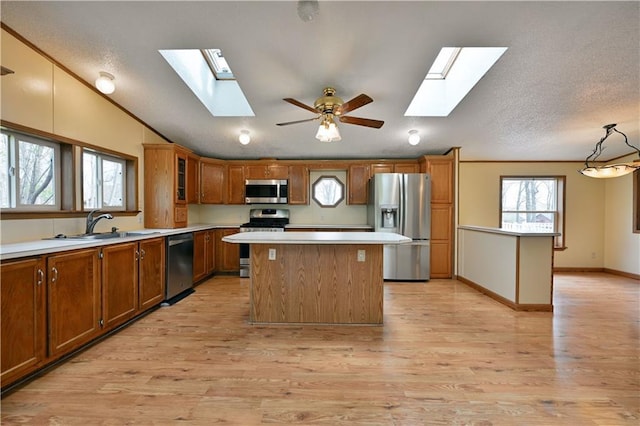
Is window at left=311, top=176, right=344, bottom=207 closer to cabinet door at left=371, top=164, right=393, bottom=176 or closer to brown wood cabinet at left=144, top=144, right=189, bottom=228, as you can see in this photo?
cabinet door at left=371, top=164, right=393, bottom=176

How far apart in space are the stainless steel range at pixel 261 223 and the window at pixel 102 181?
1.80 meters

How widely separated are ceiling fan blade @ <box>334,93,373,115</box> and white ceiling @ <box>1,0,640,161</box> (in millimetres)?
401

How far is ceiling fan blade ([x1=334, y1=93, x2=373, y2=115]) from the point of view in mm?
2456

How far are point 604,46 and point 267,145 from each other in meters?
4.10

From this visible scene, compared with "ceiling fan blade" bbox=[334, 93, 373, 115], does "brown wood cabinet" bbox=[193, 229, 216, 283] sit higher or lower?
lower

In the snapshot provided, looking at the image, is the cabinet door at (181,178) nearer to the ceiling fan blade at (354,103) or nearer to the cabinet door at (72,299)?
the cabinet door at (72,299)

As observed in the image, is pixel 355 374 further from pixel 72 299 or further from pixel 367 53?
pixel 367 53

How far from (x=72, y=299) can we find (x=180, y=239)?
1542mm

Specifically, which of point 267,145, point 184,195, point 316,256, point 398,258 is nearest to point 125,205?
point 184,195

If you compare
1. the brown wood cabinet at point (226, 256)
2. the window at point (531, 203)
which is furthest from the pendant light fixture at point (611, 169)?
the brown wood cabinet at point (226, 256)

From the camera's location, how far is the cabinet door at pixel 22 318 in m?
1.68

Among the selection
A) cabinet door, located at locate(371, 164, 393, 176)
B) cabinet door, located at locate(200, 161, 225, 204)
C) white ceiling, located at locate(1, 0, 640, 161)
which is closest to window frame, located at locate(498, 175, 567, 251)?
white ceiling, located at locate(1, 0, 640, 161)

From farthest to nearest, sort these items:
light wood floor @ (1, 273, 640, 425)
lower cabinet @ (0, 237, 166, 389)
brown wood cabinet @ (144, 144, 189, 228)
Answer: brown wood cabinet @ (144, 144, 189, 228) → lower cabinet @ (0, 237, 166, 389) → light wood floor @ (1, 273, 640, 425)

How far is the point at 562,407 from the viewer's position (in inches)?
64.7
